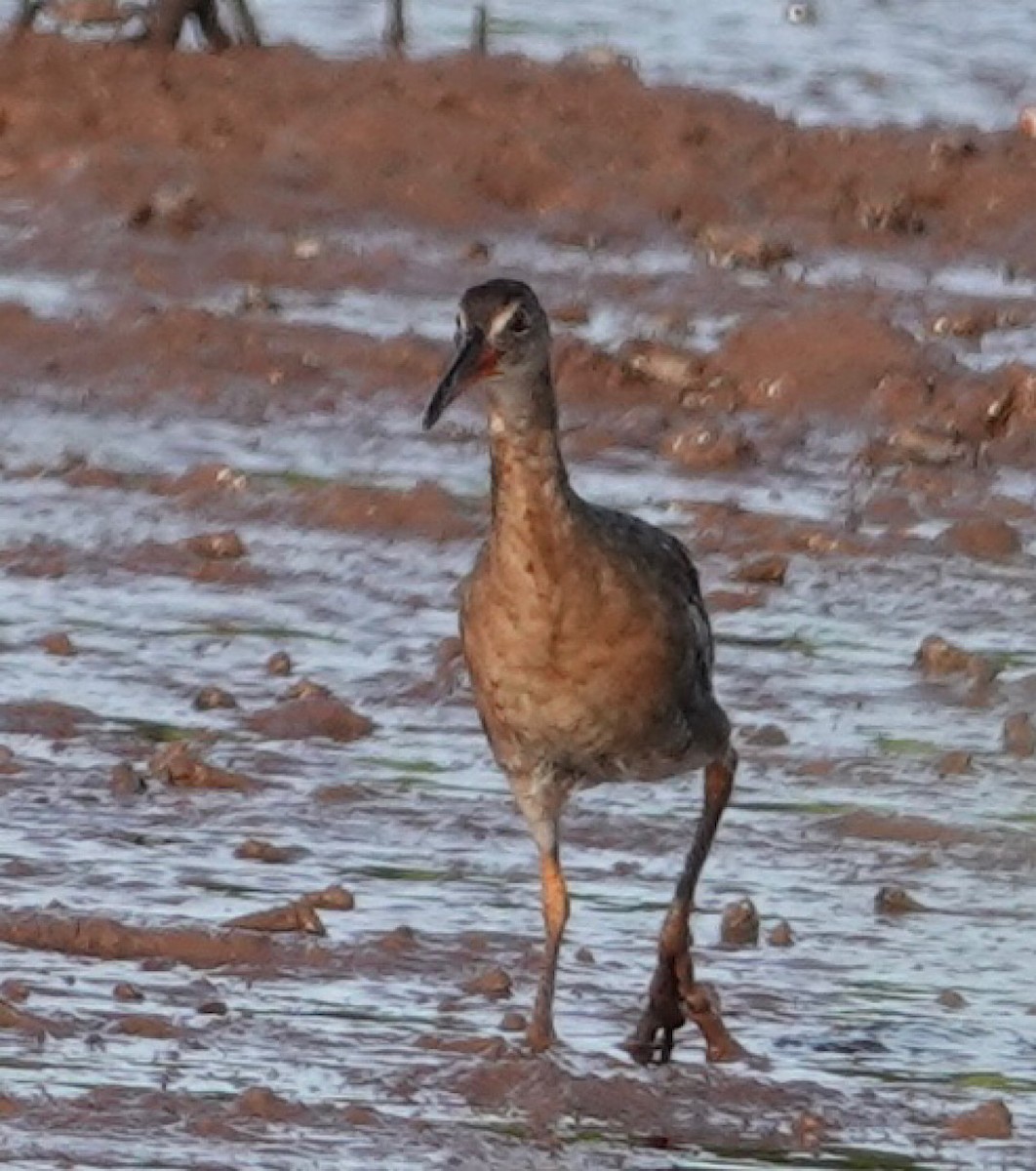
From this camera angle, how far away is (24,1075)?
870 cm

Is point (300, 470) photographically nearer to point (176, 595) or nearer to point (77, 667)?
point (176, 595)

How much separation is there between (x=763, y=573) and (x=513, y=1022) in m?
4.37

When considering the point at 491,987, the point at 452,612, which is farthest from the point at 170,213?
the point at 491,987

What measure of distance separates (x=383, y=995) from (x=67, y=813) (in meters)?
1.57

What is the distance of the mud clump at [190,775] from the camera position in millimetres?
11070

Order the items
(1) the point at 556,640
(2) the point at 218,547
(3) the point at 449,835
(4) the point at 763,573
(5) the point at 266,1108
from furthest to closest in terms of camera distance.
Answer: (2) the point at 218,547 → (4) the point at 763,573 → (3) the point at 449,835 → (1) the point at 556,640 → (5) the point at 266,1108

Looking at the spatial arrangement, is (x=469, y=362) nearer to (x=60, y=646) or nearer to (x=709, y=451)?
(x=60, y=646)

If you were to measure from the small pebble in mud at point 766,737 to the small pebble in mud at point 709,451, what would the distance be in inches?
127

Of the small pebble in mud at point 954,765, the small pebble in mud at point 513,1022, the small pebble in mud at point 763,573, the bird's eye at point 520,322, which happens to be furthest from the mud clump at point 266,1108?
the small pebble in mud at point 763,573

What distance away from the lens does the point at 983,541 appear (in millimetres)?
13945

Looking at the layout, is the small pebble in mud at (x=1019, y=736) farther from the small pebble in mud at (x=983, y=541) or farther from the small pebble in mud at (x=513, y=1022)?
the small pebble in mud at (x=513, y=1022)

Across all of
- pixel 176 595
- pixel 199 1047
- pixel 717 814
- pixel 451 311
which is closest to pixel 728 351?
pixel 451 311

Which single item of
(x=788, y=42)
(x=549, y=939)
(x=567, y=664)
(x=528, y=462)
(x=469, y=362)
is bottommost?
(x=788, y=42)

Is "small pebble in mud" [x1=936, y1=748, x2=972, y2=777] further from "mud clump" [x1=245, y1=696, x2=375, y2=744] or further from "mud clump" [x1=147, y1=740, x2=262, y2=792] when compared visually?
"mud clump" [x1=147, y1=740, x2=262, y2=792]
